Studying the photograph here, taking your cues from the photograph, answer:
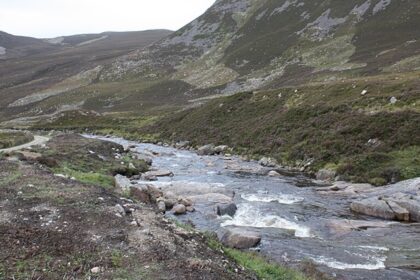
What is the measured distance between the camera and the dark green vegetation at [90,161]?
31.4 m

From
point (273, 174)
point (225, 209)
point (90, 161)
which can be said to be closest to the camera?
point (225, 209)

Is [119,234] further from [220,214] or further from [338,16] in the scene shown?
[338,16]

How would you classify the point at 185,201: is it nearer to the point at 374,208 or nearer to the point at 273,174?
the point at 374,208

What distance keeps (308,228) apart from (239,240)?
545 centimetres

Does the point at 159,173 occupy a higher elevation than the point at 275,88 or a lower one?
lower

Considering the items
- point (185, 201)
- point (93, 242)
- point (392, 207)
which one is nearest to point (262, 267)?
point (93, 242)

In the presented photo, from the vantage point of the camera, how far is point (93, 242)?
51.7 feet

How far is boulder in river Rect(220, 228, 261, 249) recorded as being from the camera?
2078 centimetres

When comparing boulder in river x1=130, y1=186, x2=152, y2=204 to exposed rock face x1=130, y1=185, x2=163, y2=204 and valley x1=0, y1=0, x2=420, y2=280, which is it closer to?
exposed rock face x1=130, y1=185, x2=163, y2=204

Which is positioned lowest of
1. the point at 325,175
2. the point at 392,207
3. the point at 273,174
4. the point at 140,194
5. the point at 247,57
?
the point at 273,174

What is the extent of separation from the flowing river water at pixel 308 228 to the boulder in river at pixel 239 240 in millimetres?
526

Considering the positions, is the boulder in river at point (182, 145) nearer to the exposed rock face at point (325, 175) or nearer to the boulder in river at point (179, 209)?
the exposed rock face at point (325, 175)

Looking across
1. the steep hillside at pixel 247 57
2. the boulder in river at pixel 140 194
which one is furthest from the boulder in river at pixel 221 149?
the steep hillside at pixel 247 57

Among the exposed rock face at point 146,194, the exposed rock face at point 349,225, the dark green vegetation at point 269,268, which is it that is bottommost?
the exposed rock face at point 349,225
